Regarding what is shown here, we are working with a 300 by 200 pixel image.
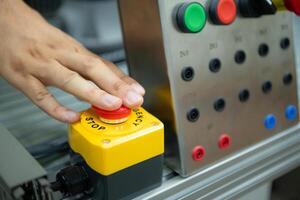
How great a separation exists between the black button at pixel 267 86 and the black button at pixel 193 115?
14 cm

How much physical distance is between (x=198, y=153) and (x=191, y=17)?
0.19 metres

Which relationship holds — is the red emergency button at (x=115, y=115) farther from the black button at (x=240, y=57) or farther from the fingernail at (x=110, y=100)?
the black button at (x=240, y=57)

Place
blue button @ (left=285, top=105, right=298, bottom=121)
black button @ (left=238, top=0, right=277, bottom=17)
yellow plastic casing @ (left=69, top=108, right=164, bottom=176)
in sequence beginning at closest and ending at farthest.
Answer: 1. yellow plastic casing @ (left=69, top=108, right=164, bottom=176)
2. black button @ (left=238, top=0, right=277, bottom=17)
3. blue button @ (left=285, top=105, right=298, bottom=121)

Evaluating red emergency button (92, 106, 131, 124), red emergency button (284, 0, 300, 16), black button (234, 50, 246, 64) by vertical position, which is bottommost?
red emergency button (92, 106, 131, 124)

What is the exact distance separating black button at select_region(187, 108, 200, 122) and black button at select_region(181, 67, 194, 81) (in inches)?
1.8

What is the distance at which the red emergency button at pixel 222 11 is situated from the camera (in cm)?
55

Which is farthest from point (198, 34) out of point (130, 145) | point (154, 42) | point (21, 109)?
point (21, 109)

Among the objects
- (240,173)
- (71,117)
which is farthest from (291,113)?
(71,117)

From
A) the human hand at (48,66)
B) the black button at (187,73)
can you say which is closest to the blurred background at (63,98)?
the human hand at (48,66)

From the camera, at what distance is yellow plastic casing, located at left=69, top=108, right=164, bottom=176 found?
18.4 inches

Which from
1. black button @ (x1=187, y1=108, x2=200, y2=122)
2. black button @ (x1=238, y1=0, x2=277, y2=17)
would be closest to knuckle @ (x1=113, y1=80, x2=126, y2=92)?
black button @ (x1=187, y1=108, x2=200, y2=122)

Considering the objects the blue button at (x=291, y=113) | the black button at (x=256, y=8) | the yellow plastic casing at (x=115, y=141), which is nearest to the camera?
the yellow plastic casing at (x=115, y=141)

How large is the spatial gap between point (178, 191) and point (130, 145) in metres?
0.13

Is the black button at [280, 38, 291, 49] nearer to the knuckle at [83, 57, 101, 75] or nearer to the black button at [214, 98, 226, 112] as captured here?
the black button at [214, 98, 226, 112]
